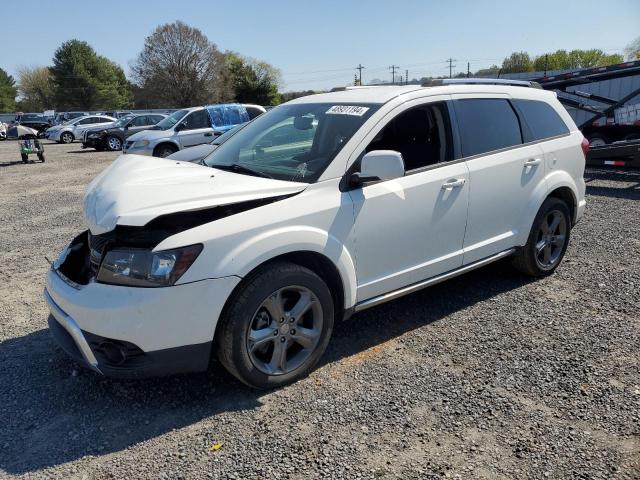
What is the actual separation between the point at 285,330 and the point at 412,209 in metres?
1.27

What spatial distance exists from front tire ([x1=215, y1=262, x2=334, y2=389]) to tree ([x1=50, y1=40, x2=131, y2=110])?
3123 inches

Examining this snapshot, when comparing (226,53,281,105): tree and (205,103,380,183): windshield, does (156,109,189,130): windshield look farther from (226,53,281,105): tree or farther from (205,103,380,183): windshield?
(226,53,281,105): tree

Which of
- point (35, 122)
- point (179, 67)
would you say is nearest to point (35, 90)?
point (179, 67)

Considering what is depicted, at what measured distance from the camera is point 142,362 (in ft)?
8.96

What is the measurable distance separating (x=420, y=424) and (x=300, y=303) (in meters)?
1.00

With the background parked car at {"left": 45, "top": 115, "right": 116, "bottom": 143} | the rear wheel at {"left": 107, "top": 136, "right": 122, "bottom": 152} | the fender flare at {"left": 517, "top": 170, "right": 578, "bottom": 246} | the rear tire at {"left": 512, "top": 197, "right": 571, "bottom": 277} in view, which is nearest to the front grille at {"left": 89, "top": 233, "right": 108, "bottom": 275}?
the fender flare at {"left": 517, "top": 170, "right": 578, "bottom": 246}

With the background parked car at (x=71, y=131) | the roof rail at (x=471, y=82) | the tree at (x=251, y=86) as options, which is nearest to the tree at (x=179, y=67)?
the tree at (x=251, y=86)

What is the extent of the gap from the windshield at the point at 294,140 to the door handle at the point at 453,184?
2.61ft

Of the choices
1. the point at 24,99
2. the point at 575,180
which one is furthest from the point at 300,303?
the point at 24,99

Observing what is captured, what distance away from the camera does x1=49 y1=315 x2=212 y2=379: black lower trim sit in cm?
273

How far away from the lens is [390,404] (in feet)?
9.84

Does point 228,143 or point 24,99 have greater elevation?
point 24,99

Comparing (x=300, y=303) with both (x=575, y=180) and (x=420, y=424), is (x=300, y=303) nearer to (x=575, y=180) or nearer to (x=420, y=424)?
(x=420, y=424)

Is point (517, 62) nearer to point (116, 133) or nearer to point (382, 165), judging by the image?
point (116, 133)
